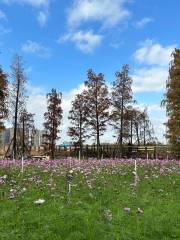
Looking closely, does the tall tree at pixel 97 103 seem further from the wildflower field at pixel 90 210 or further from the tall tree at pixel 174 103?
the wildflower field at pixel 90 210

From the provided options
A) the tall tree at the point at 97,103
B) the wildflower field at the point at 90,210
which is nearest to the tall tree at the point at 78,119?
the tall tree at the point at 97,103

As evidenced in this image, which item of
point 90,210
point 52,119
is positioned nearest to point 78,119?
point 52,119

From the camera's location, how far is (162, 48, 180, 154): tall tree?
44.1 m

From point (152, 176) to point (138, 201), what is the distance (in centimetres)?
661

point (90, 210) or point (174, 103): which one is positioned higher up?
point (174, 103)

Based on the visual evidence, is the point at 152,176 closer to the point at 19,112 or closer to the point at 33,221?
the point at 33,221

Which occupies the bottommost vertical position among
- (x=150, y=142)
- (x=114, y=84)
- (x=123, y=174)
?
(x=123, y=174)

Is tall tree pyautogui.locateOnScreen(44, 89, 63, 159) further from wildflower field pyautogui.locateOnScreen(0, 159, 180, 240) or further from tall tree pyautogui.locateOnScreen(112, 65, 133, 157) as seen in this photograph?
wildflower field pyautogui.locateOnScreen(0, 159, 180, 240)

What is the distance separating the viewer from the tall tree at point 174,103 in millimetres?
44094

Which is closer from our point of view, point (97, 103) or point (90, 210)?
point (90, 210)

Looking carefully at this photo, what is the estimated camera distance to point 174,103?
146 ft

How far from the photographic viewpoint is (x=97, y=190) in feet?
47.4

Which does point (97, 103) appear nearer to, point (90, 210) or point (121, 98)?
point (121, 98)

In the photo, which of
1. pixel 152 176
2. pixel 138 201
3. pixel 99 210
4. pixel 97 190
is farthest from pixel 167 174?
pixel 99 210
